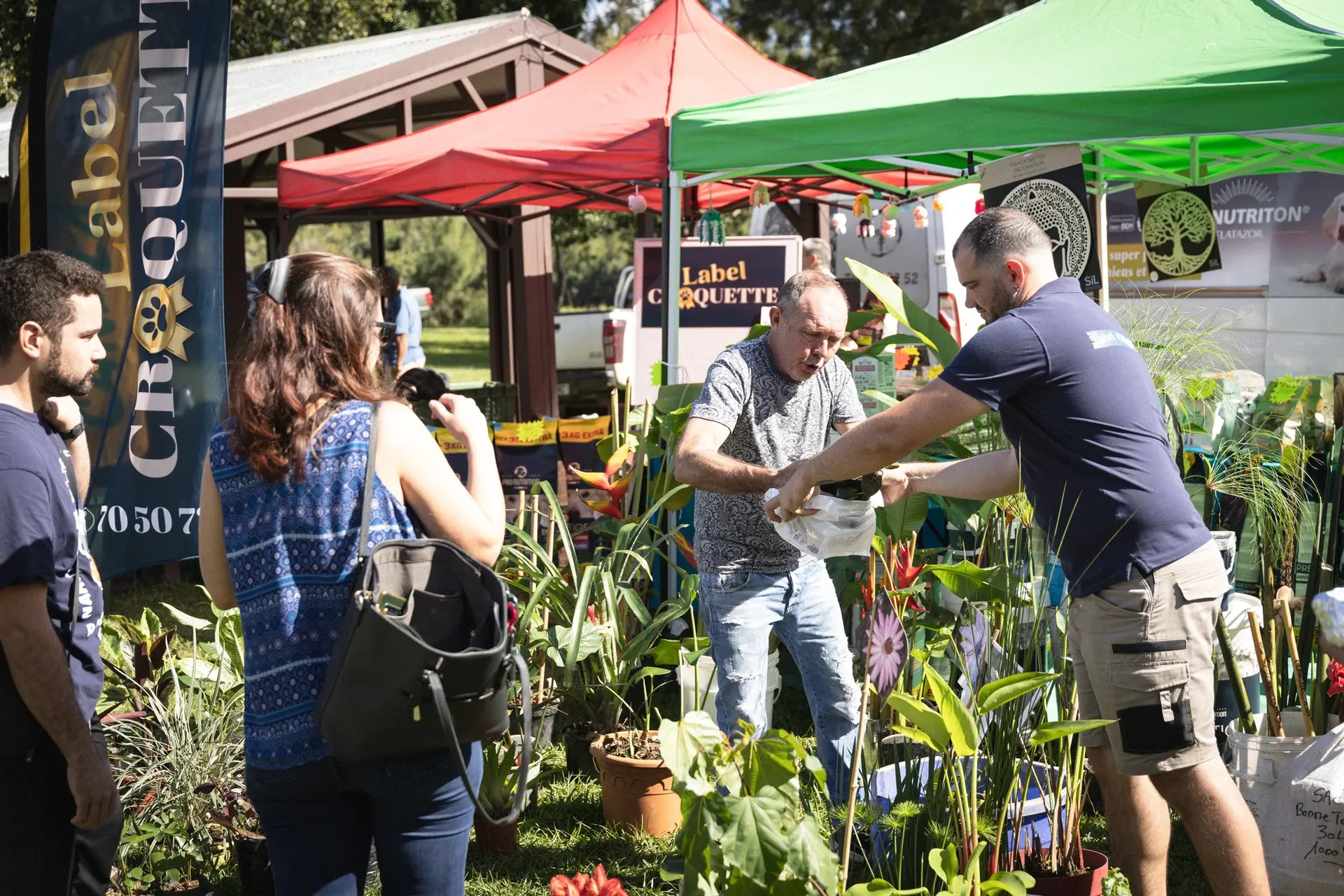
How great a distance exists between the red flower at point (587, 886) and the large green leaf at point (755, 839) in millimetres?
386

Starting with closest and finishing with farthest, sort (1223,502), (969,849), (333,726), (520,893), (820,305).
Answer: (333,726) < (969,849) < (820,305) < (520,893) < (1223,502)

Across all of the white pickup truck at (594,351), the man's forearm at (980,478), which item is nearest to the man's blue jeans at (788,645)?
the man's forearm at (980,478)

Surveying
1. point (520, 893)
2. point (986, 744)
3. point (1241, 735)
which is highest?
point (986, 744)

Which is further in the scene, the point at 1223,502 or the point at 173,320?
the point at 1223,502

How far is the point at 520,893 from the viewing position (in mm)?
3451

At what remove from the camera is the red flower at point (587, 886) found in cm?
212

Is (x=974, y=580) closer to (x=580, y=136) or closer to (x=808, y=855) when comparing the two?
(x=808, y=855)

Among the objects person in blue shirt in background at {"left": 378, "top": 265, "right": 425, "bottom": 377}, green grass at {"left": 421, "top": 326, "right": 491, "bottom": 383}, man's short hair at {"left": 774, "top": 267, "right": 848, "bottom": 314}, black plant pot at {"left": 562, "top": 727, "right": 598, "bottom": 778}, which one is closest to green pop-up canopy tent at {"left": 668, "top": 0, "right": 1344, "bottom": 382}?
man's short hair at {"left": 774, "top": 267, "right": 848, "bottom": 314}

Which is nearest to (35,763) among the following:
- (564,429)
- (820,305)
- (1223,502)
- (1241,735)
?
(820,305)

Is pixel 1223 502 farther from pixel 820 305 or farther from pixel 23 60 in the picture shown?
pixel 23 60

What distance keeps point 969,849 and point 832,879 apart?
66cm

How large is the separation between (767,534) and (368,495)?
5.32ft

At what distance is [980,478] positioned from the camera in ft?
9.95

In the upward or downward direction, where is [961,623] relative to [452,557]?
downward
